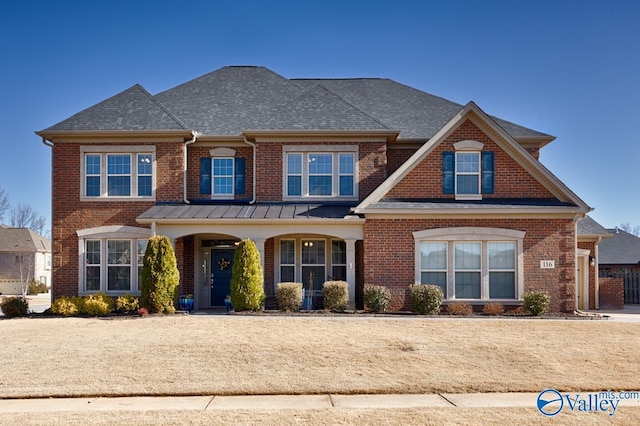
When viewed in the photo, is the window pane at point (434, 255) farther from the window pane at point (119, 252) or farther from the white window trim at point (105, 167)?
the window pane at point (119, 252)

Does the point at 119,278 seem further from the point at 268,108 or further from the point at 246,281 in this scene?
the point at 268,108

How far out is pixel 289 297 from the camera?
17.9m

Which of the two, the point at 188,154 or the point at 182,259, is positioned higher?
the point at 188,154

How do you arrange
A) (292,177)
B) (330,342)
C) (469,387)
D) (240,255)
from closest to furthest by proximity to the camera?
(469,387)
(330,342)
(240,255)
(292,177)

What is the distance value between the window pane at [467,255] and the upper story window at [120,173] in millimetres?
11235

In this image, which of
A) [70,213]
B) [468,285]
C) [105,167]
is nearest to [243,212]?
[105,167]

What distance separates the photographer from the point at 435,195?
18953mm

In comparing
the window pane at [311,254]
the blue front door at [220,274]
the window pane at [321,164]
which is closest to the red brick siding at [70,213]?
the blue front door at [220,274]

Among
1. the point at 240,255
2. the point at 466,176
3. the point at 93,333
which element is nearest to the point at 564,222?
the point at 466,176

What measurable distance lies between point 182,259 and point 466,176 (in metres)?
10.6

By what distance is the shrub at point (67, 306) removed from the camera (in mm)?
17781

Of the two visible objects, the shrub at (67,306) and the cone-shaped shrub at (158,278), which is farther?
the shrub at (67,306)

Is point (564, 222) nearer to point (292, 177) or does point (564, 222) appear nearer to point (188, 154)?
point (292, 177)

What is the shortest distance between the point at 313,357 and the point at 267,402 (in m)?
2.69
